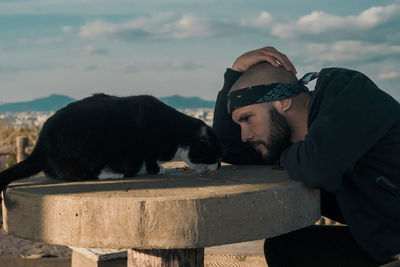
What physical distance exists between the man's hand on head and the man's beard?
0.31 metres

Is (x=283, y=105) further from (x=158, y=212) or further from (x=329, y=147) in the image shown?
(x=158, y=212)

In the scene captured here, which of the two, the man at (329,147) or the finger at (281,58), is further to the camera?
the finger at (281,58)

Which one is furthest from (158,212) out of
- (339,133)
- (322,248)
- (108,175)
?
(322,248)

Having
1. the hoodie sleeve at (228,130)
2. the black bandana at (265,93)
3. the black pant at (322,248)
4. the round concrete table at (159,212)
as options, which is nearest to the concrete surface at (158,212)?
the round concrete table at (159,212)

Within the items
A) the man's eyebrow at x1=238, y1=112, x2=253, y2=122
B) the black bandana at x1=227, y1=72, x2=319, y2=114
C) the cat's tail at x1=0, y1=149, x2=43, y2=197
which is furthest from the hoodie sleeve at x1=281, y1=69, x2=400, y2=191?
the cat's tail at x1=0, y1=149, x2=43, y2=197

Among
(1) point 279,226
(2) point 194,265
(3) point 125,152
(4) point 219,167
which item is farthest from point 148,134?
(1) point 279,226

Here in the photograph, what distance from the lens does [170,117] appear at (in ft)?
9.95

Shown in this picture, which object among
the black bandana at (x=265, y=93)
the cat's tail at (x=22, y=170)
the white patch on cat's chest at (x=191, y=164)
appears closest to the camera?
the cat's tail at (x=22, y=170)

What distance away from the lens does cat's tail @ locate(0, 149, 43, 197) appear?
2.50 m

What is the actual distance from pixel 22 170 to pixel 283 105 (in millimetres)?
1492

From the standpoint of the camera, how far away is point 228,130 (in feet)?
11.2

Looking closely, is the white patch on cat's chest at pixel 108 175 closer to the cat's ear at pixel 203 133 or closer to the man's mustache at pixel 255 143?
the cat's ear at pixel 203 133

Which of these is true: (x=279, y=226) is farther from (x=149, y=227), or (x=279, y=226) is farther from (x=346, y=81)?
(x=346, y=81)

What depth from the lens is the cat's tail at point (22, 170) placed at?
2498 millimetres
